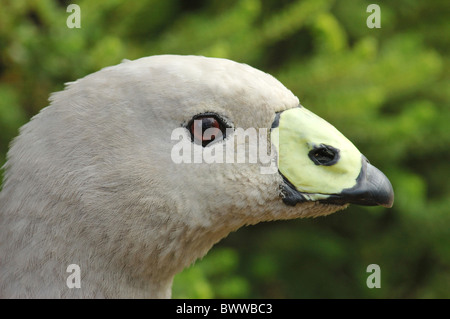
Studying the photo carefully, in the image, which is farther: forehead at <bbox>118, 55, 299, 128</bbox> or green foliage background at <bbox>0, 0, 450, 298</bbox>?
green foliage background at <bbox>0, 0, 450, 298</bbox>

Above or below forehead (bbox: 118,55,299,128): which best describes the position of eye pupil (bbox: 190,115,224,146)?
below

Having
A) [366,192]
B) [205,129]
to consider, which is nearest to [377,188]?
[366,192]

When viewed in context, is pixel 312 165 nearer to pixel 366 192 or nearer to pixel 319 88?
pixel 366 192

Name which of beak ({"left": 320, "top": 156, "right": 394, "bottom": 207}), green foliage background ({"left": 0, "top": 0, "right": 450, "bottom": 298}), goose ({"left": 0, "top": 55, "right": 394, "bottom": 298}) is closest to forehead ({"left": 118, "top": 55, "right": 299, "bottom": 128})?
goose ({"left": 0, "top": 55, "right": 394, "bottom": 298})

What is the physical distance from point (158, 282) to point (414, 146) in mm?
1276

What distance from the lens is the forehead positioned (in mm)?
988

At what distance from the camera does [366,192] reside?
39.6 inches

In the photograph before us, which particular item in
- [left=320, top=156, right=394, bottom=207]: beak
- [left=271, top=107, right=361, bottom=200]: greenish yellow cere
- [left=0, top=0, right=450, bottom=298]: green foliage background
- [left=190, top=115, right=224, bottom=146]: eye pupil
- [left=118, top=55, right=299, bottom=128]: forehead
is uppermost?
[left=0, top=0, right=450, bottom=298]: green foliage background

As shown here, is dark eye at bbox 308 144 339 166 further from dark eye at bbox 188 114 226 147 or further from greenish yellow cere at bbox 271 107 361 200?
dark eye at bbox 188 114 226 147

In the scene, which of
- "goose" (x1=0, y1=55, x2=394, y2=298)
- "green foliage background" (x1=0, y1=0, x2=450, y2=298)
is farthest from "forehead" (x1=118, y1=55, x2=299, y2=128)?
"green foliage background" (x1=0, y1=0, x2=450, y2=298)

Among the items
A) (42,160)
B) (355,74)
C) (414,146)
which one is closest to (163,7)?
(355,74)

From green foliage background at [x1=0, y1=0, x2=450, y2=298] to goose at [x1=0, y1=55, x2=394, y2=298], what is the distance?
527 millimetres

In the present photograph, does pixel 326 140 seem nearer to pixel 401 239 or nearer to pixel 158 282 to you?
pixel 158 282

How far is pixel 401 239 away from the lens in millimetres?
2174
